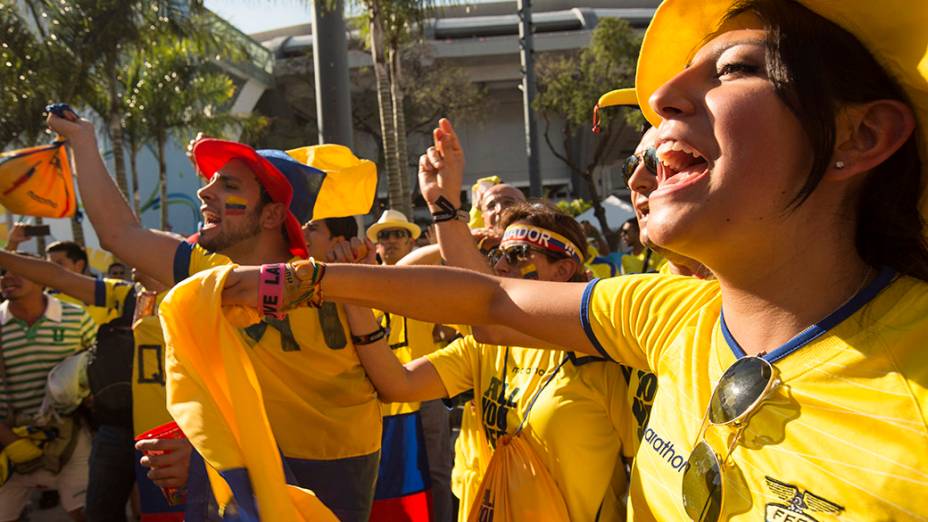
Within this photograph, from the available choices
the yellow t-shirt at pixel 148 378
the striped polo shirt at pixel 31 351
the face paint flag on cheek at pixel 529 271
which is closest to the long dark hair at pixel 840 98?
the face paint flag on cheek at pixel 529 271

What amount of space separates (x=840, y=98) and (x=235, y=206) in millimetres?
2572

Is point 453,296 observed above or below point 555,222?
below

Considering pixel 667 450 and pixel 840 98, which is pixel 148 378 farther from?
pixel 840 98

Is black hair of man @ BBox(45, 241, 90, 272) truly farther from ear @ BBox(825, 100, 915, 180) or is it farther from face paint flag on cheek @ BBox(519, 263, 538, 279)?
ear @ BBox(825, 100, 915, 180)

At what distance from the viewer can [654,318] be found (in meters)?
1.87

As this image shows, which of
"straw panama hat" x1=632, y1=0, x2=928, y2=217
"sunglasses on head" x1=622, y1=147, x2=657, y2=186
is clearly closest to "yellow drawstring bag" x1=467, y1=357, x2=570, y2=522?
"sunglasses on head" x1=622, y1=147, x2=657, y2=186

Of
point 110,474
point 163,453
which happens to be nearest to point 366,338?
point 163,453

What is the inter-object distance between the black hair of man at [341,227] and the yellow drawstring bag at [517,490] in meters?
2.58

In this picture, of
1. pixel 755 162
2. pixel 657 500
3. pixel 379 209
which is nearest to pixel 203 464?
pixel 657 500

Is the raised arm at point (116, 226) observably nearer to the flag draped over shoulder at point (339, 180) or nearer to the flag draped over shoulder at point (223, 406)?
the flag draped over shoulder at point (339, 180)

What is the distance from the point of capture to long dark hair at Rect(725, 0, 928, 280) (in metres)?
1.45

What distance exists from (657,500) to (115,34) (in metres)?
16.0

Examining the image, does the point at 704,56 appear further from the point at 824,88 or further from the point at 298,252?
the point at 298,252

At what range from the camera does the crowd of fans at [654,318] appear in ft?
4.58
